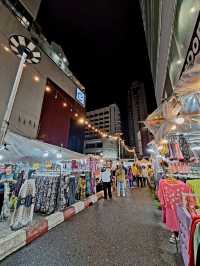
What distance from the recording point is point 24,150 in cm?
374

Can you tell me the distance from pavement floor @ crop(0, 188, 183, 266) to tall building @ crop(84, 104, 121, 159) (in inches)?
1157

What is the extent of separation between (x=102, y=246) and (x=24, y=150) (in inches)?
121

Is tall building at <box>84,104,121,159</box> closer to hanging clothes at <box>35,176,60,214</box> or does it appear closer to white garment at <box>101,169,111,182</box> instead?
white garment at <box>101,169,111,182</box>

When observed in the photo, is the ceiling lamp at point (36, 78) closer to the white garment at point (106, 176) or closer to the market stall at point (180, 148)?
the white garment at point (106, 176)

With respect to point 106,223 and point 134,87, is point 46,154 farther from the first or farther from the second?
point 134,87

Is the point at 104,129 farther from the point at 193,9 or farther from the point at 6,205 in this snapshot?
the point at 193,9

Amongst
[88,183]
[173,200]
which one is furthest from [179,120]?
[88,183]

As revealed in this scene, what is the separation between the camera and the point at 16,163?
4.24 meters

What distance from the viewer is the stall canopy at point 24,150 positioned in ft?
10.6

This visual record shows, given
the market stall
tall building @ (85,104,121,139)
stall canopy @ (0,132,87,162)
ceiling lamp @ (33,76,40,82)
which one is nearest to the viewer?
the market stall

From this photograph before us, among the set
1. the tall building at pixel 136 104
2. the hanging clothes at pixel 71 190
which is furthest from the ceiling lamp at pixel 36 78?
the tall building at pixel 136 104

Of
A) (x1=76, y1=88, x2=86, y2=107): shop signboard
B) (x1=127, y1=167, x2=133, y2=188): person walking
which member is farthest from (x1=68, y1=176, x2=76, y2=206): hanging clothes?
(x1=76, y1=88, x2=86, y2=107): shop signboard

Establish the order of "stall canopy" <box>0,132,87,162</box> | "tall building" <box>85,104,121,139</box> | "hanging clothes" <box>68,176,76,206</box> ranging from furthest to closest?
1. "tall building" <box>85,104,121,139</box>
2. "hanging clothes" <box>68,176,76,206</box>
3. "stall canopy" <box>0,132,87,162</box>

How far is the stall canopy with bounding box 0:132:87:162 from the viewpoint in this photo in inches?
127
